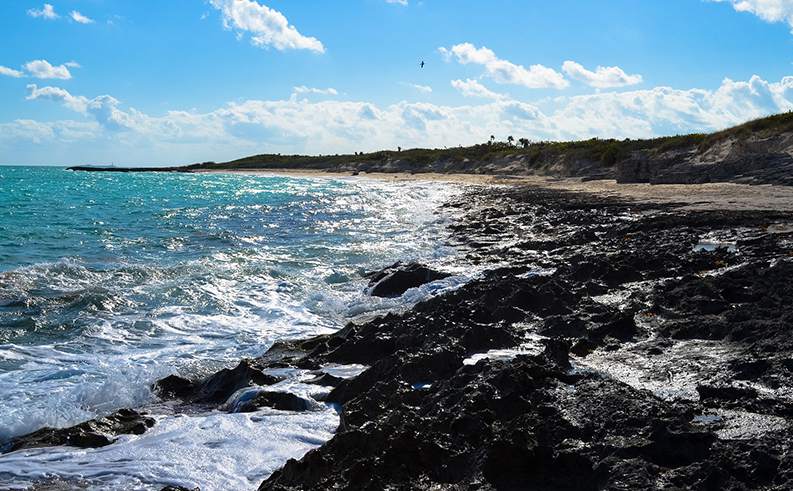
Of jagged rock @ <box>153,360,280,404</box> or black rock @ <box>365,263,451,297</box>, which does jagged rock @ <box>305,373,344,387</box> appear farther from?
black rock @ <box>365,263,451,297</box>

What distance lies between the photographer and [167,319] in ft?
36.8

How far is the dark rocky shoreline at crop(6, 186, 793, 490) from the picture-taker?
12.6 feet

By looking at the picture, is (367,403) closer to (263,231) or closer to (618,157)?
(263,231)

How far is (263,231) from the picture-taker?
25734 mm

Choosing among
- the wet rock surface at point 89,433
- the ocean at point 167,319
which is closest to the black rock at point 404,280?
the ocean at point 167,319

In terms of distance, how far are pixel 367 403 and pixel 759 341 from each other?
11.8 ft

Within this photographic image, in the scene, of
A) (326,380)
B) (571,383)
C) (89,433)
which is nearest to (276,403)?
(326,380)

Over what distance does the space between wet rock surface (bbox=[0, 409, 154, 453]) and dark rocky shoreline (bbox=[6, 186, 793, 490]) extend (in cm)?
93

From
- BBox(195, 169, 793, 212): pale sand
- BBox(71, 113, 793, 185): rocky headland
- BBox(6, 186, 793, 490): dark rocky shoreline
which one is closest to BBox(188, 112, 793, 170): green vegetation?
BBox(71, 113, 793, 185): rocky headland

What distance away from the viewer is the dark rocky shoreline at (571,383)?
12.6 ft

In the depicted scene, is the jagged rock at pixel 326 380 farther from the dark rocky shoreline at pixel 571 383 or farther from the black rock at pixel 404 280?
the black rock at pixel 404 280

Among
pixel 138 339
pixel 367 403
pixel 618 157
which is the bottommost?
pixel 138 339

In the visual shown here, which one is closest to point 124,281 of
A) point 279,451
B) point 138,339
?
point 138,339

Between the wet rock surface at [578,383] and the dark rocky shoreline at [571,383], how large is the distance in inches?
0.6
